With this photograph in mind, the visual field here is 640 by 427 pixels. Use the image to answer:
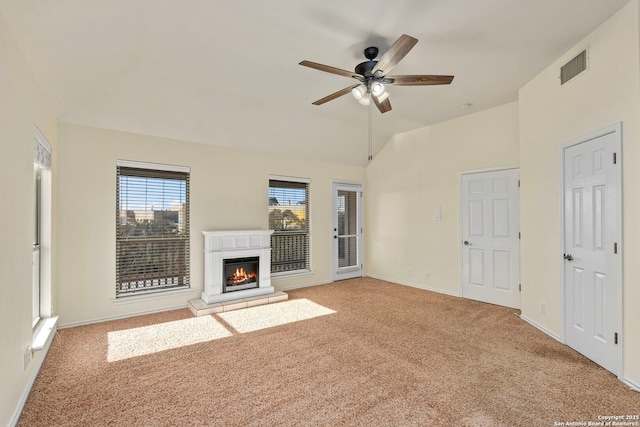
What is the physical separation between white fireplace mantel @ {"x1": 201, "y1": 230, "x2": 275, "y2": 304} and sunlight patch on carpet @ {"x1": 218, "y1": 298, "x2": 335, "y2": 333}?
328 millimetres

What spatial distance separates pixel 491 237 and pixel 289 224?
335 centimetres

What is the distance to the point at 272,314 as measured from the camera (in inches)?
159

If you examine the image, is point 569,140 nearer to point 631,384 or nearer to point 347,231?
point 631,384

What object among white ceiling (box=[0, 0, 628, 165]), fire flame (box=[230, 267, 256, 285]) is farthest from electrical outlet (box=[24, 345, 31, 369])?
fire flame (box=[230, 267, 256, 285])

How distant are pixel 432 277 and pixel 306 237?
94.4 inches

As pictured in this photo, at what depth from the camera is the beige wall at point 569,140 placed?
7.47ft

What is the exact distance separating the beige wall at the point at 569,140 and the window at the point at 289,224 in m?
3.50

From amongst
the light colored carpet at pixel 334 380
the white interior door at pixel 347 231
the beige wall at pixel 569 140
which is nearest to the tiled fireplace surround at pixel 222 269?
the light colored carpet at pixel 334 380

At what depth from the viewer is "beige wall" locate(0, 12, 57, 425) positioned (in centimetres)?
179

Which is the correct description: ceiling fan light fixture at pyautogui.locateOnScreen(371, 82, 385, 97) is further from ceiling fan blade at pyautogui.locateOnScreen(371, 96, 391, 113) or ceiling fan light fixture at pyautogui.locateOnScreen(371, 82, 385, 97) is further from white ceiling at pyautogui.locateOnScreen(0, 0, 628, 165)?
white ceiling at pyautogui.locateOnScreen(0, 0, 628, 165)

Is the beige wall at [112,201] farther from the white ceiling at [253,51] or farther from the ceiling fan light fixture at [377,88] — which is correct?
the ceiling fan light fixture at [377,88]

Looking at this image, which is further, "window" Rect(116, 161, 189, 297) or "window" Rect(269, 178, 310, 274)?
"window" Rect(269, 178, 310, 274)

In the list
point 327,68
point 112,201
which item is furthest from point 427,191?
point 112,201

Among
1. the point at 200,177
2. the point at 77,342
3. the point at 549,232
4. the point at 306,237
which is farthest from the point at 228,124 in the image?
the point at 549,232
